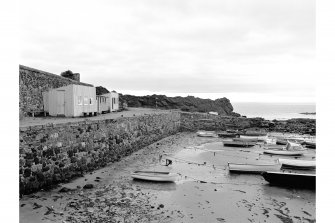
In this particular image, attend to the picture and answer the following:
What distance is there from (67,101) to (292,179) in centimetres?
1379

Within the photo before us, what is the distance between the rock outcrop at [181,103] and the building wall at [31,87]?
26670 millimetres

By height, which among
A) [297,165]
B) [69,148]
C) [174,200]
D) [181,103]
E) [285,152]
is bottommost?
[174,200]

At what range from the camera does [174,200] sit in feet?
33.3

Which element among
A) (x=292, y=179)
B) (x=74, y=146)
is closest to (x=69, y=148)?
(x=74, y=146)

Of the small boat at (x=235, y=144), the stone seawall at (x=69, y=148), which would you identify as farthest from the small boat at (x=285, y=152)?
the stone seawall at (x=69, y=148)

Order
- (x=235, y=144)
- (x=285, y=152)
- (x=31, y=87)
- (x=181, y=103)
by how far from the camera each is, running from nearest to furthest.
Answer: (x=31, y=87) → (x=285, y=152) → (x=235, y=144) → (x=181, y=103)

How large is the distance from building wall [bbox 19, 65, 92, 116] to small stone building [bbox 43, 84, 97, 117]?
1.87 ft

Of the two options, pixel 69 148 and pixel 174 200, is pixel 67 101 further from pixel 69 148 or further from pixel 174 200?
pixel 174 200

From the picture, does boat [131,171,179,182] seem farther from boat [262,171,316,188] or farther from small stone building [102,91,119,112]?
small stone building [102,91,119,112]

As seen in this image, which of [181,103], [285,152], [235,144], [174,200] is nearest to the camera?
[174,200]

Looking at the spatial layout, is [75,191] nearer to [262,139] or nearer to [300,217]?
[300,217]

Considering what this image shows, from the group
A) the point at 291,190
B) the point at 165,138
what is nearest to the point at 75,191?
the point at 291,190

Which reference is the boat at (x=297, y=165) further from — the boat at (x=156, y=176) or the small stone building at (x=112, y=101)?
the small stone building at (x=112, y=101)

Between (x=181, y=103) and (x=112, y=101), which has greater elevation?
(x=181, y=103)
